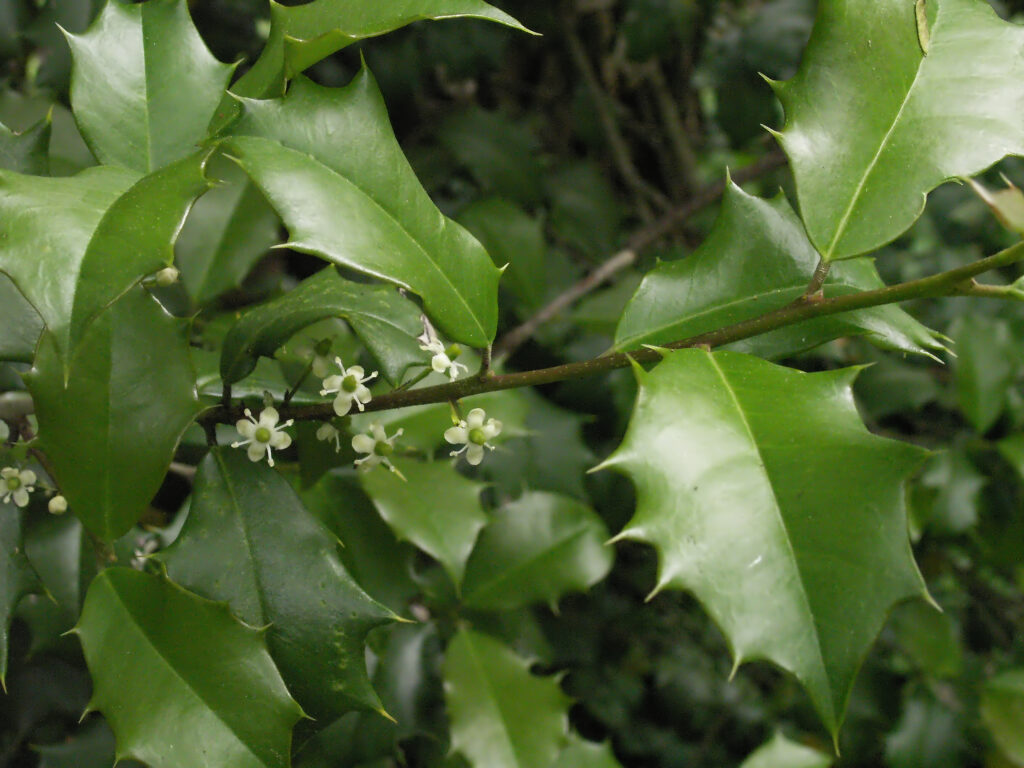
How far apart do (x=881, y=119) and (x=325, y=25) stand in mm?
504

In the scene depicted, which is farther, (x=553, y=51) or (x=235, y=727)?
(x=553, y=51)

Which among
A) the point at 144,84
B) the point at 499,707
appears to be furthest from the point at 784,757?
the point at 144,84

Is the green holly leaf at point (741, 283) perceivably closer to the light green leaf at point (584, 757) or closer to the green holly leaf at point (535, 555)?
the green holly leaf at point (535, 555)

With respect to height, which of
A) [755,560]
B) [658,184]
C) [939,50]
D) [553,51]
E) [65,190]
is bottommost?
[658,184]

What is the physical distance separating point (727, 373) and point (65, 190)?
53 centimetres

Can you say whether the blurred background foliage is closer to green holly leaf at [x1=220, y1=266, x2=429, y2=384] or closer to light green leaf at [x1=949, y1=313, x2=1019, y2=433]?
light green leaf at [x1=949, y1=313, x2=1019, y2=433]

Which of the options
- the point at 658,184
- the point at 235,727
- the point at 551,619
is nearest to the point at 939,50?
the point at 235,727

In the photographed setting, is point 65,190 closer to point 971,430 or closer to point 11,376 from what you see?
point 11,376

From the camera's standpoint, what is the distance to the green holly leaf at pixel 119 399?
2.28ft

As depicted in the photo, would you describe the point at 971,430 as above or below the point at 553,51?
below

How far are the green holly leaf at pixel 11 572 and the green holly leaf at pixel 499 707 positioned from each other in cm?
61

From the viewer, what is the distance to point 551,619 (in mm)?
1778

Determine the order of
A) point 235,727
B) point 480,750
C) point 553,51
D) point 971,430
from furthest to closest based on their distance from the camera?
point 553,51
point 971,430
point 480,750
point 235,727

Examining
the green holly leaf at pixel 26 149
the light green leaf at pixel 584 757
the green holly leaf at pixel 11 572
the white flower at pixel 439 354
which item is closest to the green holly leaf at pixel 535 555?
the light green leaf at pixel 584 757
